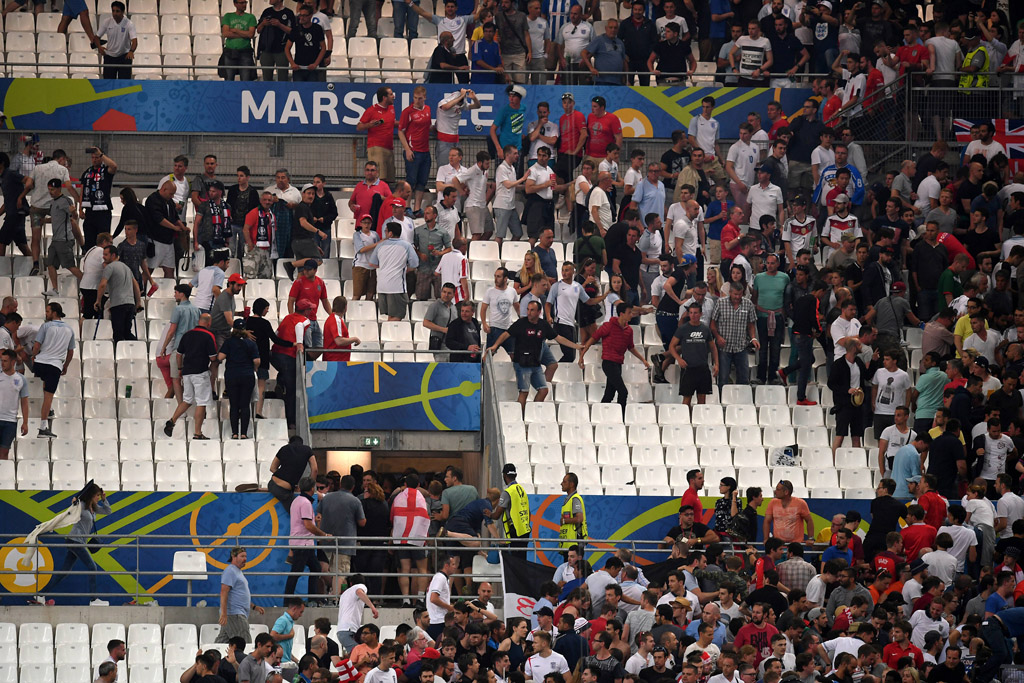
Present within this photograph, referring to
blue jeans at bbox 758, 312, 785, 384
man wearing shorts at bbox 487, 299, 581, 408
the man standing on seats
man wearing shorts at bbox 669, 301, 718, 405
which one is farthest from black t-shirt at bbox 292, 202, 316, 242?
the man standing on seats

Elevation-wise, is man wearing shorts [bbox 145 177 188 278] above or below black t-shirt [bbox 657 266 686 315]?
above

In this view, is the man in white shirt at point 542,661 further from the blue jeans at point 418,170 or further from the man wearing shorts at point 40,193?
the man wearing shorts at point 40,193

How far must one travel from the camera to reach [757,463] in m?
20.1

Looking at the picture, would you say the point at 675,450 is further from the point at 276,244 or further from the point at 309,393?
the point at 276,244

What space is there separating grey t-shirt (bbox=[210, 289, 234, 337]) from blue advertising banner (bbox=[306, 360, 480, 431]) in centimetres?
102

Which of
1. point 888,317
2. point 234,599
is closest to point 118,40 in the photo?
point 234,599

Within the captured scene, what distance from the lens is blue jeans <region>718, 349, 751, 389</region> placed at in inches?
818

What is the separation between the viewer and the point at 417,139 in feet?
76.8

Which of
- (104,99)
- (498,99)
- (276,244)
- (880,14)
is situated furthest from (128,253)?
(880,14)

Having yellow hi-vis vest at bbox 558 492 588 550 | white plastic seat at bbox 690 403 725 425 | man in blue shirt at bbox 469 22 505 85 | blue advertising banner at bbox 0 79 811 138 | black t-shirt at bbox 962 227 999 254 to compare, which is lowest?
yellow hi-vis vest at bbox 558 492 588 550

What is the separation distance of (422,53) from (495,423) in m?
8.63

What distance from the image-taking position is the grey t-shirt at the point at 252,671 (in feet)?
48.2

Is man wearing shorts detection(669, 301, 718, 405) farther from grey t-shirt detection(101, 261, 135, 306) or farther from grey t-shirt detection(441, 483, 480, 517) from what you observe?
grey t-shirt detection(101, 261, 135, 306)

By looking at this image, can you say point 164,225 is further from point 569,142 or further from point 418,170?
point 569,142
